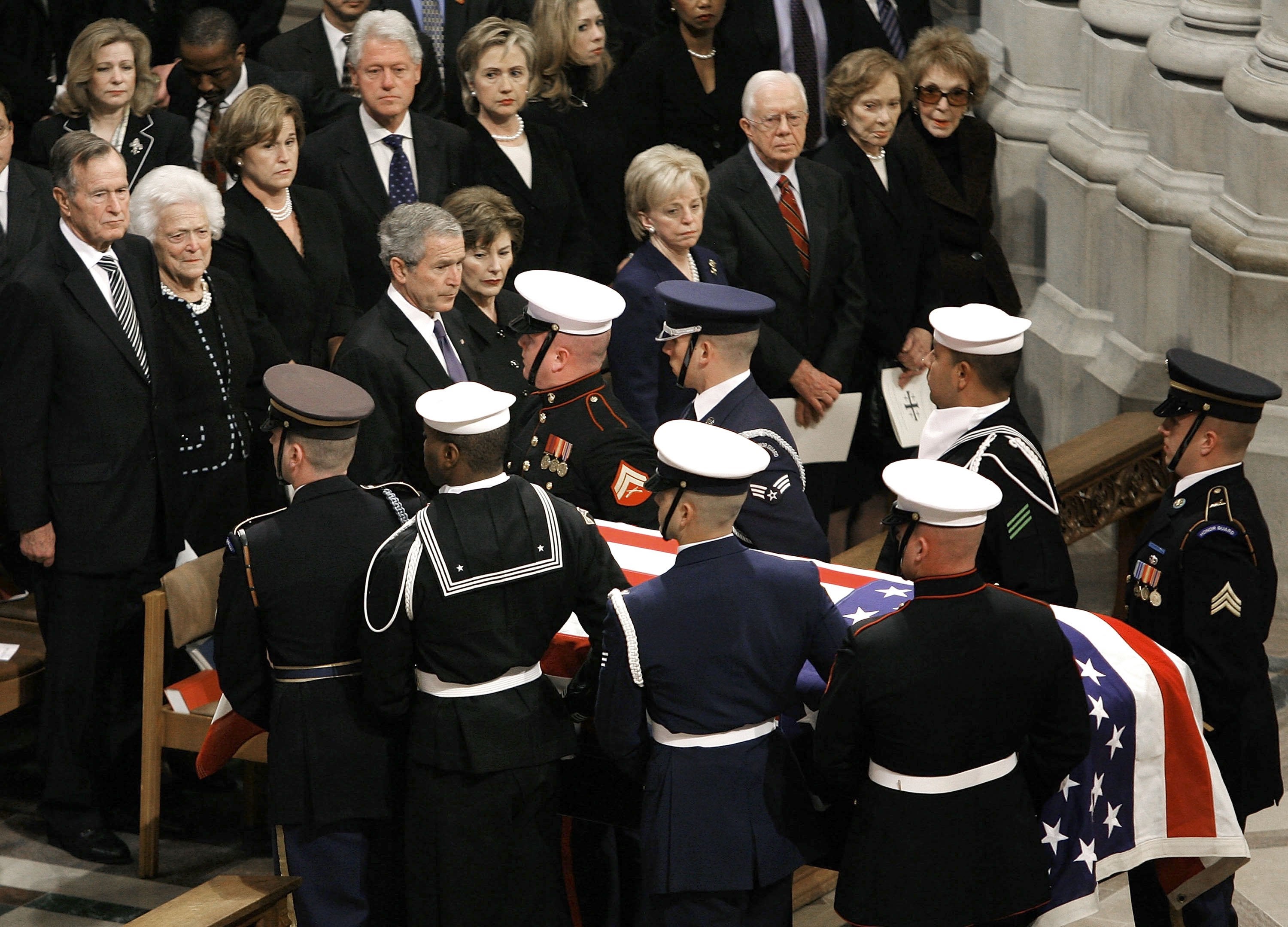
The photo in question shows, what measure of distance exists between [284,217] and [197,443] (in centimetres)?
84

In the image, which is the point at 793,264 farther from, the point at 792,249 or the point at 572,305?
the point at 572,305

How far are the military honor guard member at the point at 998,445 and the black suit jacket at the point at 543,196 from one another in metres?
2.06

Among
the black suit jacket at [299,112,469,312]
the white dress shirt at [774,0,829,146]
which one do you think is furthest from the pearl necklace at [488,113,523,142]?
the white dress shirt at [774,0,829,146]

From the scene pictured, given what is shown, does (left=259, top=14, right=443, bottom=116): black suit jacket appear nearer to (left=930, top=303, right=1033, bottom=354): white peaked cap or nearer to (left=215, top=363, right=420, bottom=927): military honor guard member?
(left=215, top=363, right=420, bottom=927): military honor guard member

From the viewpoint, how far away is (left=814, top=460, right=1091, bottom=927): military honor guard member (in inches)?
125

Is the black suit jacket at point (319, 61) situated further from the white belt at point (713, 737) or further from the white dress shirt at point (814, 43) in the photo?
the white belt at point (713, 737)

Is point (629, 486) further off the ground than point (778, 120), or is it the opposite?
point (778, 120)

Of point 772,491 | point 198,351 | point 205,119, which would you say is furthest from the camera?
point 205,119

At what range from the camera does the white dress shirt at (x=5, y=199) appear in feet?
16.8

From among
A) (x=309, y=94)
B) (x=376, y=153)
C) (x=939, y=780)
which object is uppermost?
(x=309, y=94)

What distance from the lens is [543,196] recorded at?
5699 millimetres

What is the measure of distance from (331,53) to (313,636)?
3188 mm

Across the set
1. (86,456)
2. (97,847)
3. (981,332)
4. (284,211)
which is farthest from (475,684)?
(284,211)

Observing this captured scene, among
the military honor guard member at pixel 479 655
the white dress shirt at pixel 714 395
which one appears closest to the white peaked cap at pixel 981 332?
Answer: the white dress shirt at pixel 714 395
